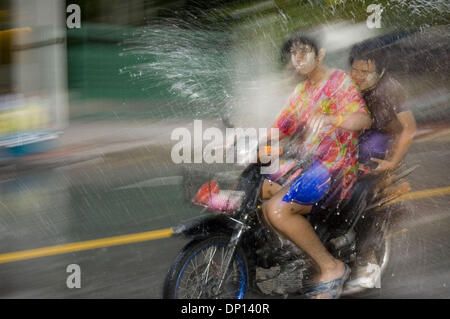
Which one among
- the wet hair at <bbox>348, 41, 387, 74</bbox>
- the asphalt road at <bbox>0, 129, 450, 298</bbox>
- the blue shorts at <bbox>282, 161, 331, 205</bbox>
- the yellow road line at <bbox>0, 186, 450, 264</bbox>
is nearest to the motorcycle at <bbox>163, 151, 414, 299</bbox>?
the blue shorts at <bbox>282, 161, 331, 205</bbox>

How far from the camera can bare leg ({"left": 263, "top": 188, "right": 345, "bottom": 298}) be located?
2855 millimetres

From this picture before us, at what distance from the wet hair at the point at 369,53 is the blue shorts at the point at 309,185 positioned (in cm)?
59

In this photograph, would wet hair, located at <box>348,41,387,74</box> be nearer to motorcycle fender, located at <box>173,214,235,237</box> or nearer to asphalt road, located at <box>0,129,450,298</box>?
asphalt road, located at <box>0,129,450,298</box>

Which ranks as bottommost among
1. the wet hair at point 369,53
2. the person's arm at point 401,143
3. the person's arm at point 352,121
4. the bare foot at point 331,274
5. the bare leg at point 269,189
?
the bare foot at point 331,274

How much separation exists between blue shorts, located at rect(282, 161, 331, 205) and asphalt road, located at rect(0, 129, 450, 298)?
1.85 feet

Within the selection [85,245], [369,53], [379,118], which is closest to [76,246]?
[85,245]

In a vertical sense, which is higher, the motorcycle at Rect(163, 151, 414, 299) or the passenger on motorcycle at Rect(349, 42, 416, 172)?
the passenger on motorcycle at Rect(349, 42, 416, 172)

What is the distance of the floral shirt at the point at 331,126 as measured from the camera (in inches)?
111

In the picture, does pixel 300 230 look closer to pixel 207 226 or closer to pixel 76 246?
pixel 207 226

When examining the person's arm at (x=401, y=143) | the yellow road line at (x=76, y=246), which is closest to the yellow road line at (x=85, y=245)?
the yellow road line at (x=76, y=246)

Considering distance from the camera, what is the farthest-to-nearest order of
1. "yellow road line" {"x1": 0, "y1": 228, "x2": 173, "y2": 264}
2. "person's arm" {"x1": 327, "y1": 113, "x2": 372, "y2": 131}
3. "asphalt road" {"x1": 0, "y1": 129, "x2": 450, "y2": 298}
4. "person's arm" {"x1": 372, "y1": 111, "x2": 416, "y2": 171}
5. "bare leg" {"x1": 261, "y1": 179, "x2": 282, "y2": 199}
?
1. "yellow road line" {"x1": 0, "y1": 228, "x2": 173, "y2": 264}
2. "asphalt road" {"x1": 0, "y1": 129, "x2": 450, "y2": 298}
3. "person's arm" {"x1": 372, "y1": 111, "x2": 416, "y2": 171}
4. "bare leg" {"x1": 261, "y1": 179, "x2": 282, "y2": 199}
5. "person's arm" {"x1": 327, "y1": 113, "x2": 372, "y2": 131}

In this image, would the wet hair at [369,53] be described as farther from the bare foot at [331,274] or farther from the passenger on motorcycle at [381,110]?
the bare foot at [331,274]
